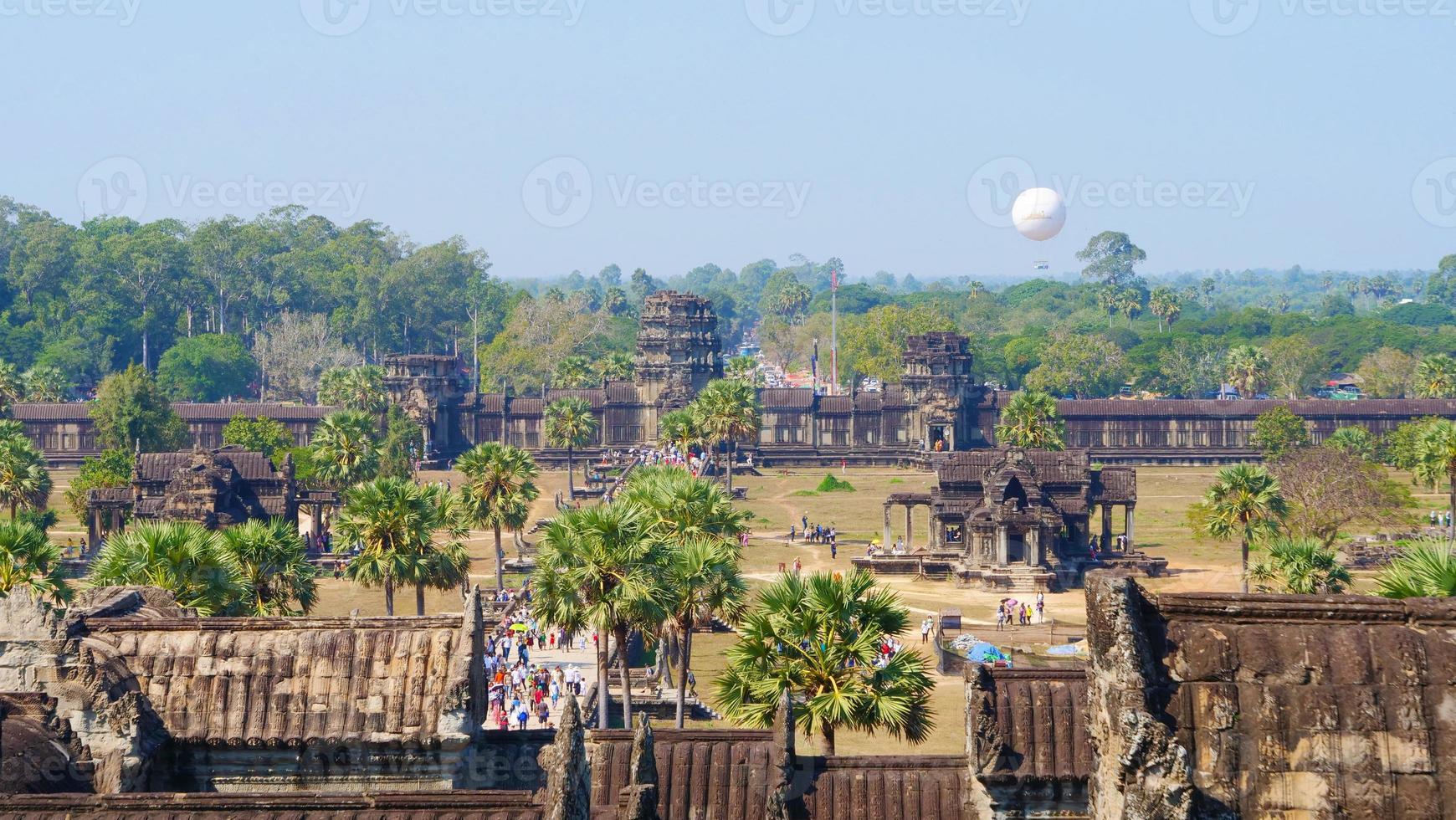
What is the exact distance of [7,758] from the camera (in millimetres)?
17062

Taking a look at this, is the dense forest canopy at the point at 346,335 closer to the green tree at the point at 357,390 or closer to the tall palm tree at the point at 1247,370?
the tall palm tree at the point at 1247,370

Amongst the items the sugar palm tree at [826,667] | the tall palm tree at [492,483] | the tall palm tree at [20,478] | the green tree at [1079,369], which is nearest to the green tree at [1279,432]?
the green tree at [1079,369]

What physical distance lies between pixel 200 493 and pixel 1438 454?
45720 millimetres

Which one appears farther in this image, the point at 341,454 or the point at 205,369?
the point at 205,369

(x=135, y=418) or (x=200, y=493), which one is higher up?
(x=135, y=418)

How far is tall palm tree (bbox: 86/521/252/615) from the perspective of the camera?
32875mm

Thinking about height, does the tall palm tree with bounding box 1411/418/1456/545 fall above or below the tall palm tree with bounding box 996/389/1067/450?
below

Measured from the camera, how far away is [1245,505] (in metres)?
56.2

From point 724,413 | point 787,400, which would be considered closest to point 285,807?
point 724,413

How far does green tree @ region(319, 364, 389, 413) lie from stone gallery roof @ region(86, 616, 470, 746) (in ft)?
287

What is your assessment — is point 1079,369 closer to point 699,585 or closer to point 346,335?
point 346,335

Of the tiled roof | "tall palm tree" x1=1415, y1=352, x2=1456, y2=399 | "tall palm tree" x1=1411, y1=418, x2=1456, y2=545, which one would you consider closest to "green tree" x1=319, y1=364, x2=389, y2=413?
the tiled roof

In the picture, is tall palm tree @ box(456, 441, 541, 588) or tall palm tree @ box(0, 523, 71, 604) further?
tall palm tree @ box(456, 441, 541, 588)

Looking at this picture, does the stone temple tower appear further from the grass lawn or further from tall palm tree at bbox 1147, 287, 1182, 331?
tall palm tree at bbox 1147, 287, 1182, 331
